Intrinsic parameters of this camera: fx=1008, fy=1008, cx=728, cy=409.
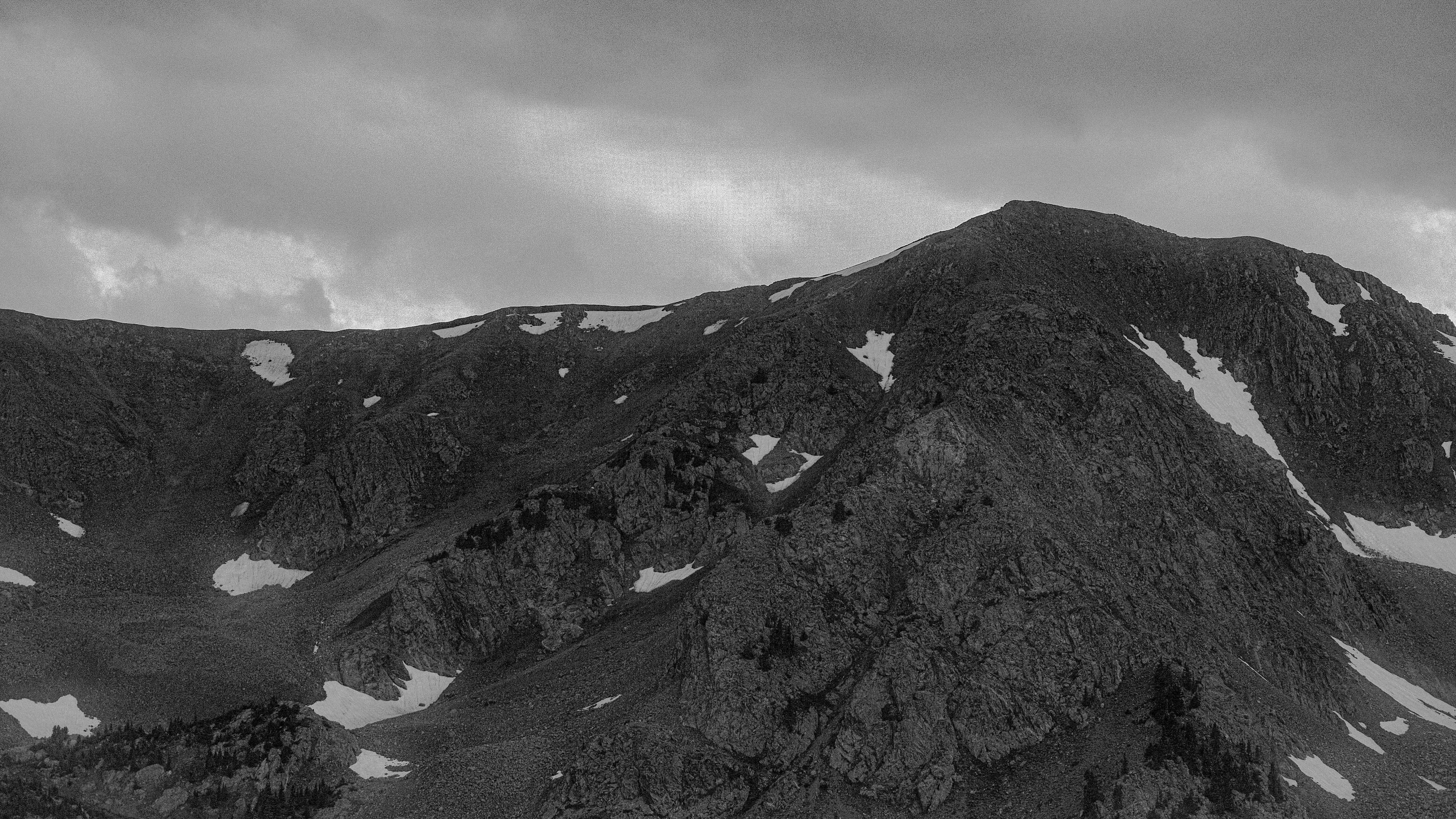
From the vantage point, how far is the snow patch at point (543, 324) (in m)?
147

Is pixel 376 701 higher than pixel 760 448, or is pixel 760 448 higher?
pixel 760 448

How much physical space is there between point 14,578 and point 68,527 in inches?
579

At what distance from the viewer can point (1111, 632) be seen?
76.6 metres

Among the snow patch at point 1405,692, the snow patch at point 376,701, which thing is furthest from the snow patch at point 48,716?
the snow patch at point 1405,692

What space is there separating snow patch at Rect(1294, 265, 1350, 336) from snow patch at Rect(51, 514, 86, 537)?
14348 centimetres

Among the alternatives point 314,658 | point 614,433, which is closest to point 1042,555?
point 614,433

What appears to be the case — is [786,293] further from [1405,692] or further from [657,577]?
[1405,692]

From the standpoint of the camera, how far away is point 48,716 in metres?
76.2

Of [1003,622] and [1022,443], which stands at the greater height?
[1022,443]

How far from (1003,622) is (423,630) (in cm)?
5151

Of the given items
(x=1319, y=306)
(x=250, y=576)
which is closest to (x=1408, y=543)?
(x=1319, y=306)

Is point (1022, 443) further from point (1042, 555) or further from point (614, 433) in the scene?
point (614, 433)

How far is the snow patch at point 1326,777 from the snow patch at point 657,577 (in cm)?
5165

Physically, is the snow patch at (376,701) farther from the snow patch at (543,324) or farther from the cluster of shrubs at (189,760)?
the snow patch at (543,324)
